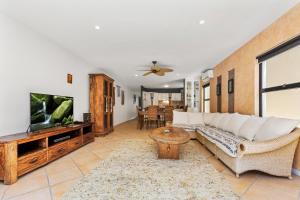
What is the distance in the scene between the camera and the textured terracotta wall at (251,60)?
7.80ft

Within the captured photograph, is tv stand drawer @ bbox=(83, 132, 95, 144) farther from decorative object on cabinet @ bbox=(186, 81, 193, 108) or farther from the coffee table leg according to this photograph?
decorative object on cabinet @ bbox=(186, 81, 193, 108)

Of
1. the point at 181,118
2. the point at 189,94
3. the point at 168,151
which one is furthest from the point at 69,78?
the point at 189,94

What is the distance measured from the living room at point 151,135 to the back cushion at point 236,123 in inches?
1.0

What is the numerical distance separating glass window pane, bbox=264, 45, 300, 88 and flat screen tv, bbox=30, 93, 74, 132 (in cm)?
408

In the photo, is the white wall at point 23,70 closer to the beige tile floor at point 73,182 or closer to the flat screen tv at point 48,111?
the flat screen tv at point 48,111

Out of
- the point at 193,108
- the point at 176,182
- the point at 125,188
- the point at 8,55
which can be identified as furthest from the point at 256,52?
the point at 193,108

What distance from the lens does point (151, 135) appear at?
10.1ft

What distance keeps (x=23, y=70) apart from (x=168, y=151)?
2881 millimetres

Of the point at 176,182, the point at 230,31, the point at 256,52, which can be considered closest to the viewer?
the point at 176,182

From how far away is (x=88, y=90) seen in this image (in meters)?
5.05

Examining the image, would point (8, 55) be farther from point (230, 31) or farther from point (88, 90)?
point (230, 31)

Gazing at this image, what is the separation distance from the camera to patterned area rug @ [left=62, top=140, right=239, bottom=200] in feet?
5.61

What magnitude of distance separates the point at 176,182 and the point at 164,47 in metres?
2.81

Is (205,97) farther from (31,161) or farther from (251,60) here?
(31,161)
